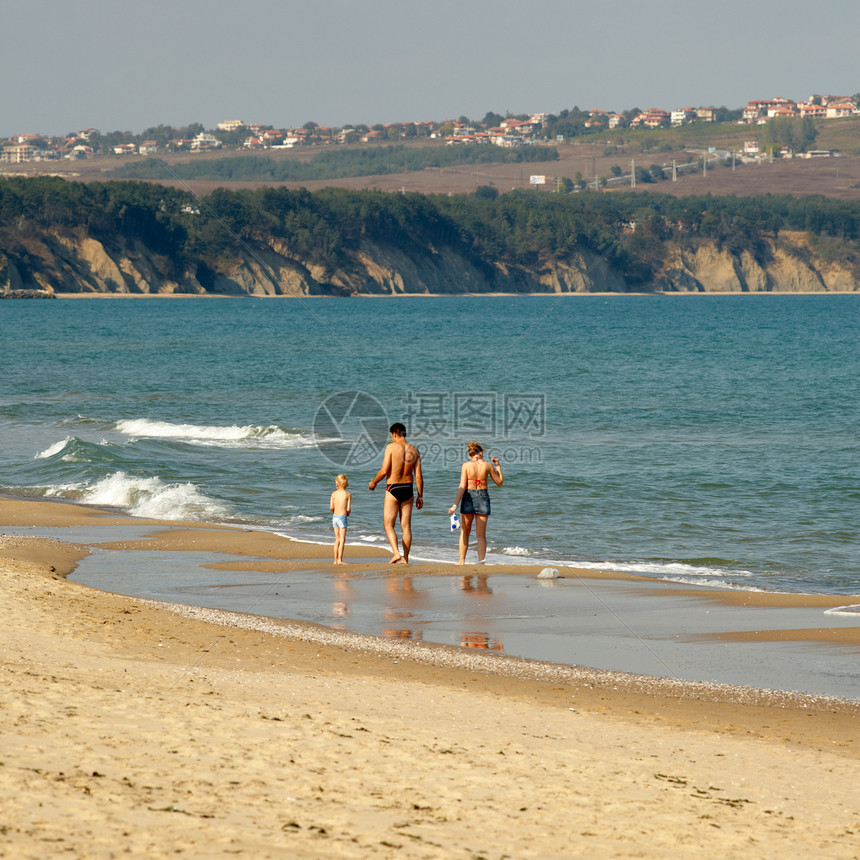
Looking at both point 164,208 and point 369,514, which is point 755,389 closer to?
point 369,514

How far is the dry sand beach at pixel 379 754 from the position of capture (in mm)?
4527

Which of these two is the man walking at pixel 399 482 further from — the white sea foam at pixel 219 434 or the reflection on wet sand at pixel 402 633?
the white sea foam at pixel 219 434

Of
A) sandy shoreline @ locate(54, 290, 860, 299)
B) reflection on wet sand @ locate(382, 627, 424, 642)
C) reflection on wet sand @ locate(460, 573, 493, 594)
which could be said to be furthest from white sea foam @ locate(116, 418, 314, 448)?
sandy shoreline @ locate(54, 290, 860, 299)

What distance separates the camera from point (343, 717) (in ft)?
21.0

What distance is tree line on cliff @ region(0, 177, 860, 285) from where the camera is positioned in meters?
129

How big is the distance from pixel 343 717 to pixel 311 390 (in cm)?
3273

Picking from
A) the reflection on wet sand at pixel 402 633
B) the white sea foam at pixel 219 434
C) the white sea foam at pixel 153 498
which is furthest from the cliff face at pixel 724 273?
the reflection on wet sand at pixel 402 633

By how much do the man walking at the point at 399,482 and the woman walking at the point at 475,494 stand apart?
20.2 inches

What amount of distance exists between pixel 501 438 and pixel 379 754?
2031 centimetres

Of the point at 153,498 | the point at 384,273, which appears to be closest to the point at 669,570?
the point at 153,498

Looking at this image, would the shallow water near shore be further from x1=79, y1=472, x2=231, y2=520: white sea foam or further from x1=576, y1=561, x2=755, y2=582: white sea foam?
x1=79, y1=472, x2=231, y2=520: white sea foam

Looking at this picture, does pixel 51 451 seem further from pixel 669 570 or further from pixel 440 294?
pixel 440 294

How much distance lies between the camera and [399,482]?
40.1 feet

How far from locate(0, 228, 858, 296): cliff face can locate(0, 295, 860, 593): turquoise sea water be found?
209 feet
